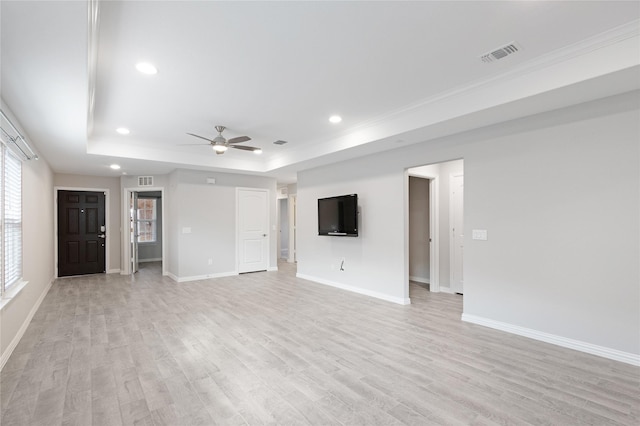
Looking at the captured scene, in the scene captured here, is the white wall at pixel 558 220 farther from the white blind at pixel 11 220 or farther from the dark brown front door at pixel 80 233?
the dark brown front door at pixel 80 233

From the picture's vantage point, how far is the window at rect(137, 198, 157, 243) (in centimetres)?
1041

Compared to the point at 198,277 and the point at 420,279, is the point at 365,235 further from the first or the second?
the point at 198,277

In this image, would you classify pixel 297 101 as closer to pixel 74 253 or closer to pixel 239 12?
pixel 239 12

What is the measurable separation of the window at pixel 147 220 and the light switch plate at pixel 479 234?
392 inches

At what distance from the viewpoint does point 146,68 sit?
2.95 metres

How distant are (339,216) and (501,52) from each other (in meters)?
3.67

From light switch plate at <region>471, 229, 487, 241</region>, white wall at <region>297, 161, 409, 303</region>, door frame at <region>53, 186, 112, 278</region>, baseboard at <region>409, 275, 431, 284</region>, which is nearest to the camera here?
light switch plate at <region>471, 229, 487, 241</region>

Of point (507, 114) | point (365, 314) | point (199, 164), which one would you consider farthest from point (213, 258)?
point (507, 114)

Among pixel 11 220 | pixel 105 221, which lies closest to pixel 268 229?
pixel 105 221

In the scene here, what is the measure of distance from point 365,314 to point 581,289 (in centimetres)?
245

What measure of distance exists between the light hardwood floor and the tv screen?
5.13 feet

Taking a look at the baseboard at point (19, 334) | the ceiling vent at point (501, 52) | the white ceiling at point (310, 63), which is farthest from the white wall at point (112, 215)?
the ceiling vent at point (501, 52)

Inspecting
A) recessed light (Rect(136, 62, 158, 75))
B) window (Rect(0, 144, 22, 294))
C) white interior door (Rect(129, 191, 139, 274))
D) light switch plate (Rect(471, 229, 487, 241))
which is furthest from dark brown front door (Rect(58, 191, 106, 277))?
light switch plate (Rect(471, 229, 487, 241))

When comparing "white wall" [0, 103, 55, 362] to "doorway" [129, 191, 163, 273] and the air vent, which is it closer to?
the air vent
